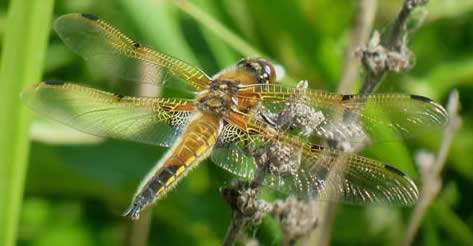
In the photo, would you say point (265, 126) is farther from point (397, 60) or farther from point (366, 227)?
point (366, 227)

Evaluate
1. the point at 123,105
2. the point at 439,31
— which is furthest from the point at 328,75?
the point at 123,105

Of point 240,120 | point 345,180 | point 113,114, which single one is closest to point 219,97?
point 240,120

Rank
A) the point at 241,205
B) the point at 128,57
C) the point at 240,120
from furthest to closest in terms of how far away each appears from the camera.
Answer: the point at 128,57
the point at 240,120
the point at 241,205

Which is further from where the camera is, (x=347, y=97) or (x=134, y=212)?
(x=347, y=97)

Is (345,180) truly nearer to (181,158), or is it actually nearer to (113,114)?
(181,158)

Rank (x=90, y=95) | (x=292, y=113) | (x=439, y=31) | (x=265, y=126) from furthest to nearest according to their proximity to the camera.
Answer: (x=439, y=31)
(x=90, y=95)
(x=265, y=126)
(x=292, y=113)

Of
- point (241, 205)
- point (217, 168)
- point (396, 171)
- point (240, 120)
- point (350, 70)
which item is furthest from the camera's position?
point (217, 168)

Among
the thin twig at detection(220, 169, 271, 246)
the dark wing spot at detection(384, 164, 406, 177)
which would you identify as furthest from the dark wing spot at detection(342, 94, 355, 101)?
the thin twig at detection(220, 169, 271, 246)
